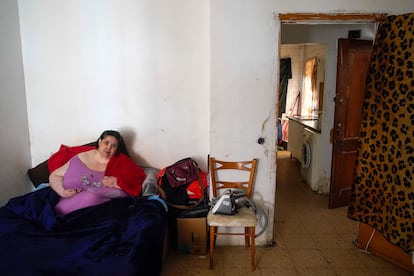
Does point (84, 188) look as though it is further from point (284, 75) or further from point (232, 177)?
point (284, 75)

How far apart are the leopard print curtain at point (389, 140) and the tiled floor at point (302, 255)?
13.8 inches

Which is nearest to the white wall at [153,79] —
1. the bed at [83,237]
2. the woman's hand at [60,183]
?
the woman's hand at [60,183]

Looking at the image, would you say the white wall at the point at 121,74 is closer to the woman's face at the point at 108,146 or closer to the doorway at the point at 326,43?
the woman's face at the point at 108,146

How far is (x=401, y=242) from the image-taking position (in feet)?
7.47

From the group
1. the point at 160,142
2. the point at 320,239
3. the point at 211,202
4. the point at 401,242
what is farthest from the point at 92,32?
the point at 401,242

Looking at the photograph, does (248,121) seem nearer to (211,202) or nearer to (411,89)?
(211,202)

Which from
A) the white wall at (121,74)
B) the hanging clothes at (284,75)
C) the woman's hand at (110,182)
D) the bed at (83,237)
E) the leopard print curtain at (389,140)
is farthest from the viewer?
the hanging clothes at (284,75)

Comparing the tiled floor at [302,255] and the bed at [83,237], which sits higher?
the bed at [83,237]

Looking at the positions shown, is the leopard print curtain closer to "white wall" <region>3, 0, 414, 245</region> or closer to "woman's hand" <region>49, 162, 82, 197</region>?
"white wall" <region>3, 0, 414, 245</region>

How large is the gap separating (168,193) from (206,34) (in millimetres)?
1525

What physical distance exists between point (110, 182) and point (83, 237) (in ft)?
1.88

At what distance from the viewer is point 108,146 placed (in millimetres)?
2623

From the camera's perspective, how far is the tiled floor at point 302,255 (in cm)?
244

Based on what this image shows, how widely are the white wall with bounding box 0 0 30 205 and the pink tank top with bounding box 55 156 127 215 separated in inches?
25.4
